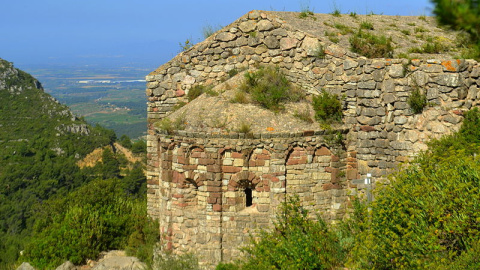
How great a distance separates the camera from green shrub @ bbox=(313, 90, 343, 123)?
1142cm

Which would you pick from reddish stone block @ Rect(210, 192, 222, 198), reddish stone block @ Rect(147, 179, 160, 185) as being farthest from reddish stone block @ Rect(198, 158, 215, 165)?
reddish stone block @ Rect(147, 179, 160, 185)

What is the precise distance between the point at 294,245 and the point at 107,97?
131057mm

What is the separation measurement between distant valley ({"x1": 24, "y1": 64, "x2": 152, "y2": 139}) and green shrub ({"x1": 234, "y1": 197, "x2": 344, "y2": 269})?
68636 millimetres

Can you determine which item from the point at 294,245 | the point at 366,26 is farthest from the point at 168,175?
the point at 366,26

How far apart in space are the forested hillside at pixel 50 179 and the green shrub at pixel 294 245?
5446mm

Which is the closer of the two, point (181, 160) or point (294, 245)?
point (294, 245)

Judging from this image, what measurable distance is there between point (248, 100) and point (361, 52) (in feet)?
9.50

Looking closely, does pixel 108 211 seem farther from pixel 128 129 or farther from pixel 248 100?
pixel 128 129

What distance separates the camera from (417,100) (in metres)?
10.2

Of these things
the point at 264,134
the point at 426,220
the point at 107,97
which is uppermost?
the point at 107,97

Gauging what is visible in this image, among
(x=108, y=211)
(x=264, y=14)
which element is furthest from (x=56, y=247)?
(x=264, y=14)

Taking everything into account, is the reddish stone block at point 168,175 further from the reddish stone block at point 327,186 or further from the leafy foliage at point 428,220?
the leafy foliage at point 428,220

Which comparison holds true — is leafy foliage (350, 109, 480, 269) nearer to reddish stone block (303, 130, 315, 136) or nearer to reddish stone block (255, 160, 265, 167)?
reddish stone block (303, 130, 315, 136)

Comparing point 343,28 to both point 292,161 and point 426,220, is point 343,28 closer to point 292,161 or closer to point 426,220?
point 292,161
